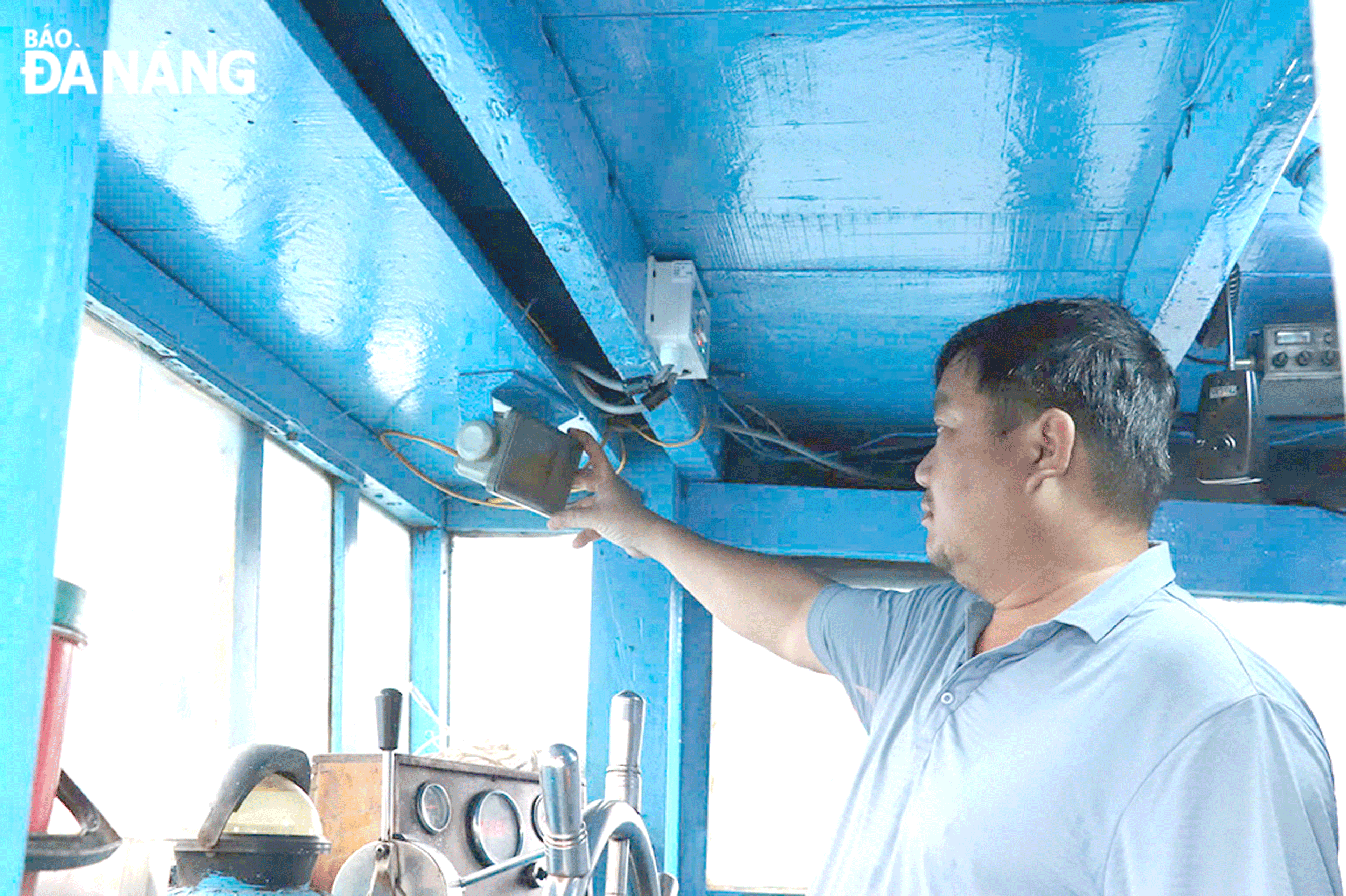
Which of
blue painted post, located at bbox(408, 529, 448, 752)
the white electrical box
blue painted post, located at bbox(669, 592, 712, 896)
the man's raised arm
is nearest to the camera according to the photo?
the man's raised arm

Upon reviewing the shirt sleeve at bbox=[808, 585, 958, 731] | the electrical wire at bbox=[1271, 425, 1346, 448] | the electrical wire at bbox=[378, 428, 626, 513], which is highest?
the electrical wire at bbox=[1271, 425, 1346, 448]

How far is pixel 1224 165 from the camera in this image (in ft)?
5.80

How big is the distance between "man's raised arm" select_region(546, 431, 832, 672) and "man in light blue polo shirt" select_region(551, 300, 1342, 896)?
2.9 inches

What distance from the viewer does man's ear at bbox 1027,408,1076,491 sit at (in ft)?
4.46

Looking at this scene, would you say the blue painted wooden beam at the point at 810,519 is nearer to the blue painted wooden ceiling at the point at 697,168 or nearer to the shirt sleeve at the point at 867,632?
the blue painted wooden ceiling at the point at 697,168

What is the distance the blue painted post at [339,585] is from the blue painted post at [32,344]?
94.8 inches

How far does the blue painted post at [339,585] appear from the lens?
10.5 feet

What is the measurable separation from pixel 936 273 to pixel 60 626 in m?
1.86

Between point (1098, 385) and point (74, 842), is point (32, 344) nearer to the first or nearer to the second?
point (74, 842)

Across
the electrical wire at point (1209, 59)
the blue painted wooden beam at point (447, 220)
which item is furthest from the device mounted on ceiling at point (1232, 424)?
the blue painted wooden beam at point (447, 220)

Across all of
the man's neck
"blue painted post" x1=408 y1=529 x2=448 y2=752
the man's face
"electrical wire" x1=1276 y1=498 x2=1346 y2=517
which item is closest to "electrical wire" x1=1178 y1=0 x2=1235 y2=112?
the man's face

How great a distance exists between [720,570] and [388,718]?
1.73ft

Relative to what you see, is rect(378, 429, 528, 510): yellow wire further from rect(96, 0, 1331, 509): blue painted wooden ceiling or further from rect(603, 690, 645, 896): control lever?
rect(603, 690, 645, 896): control lever

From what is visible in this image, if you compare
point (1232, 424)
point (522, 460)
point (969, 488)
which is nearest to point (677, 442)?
point (522, 460)
